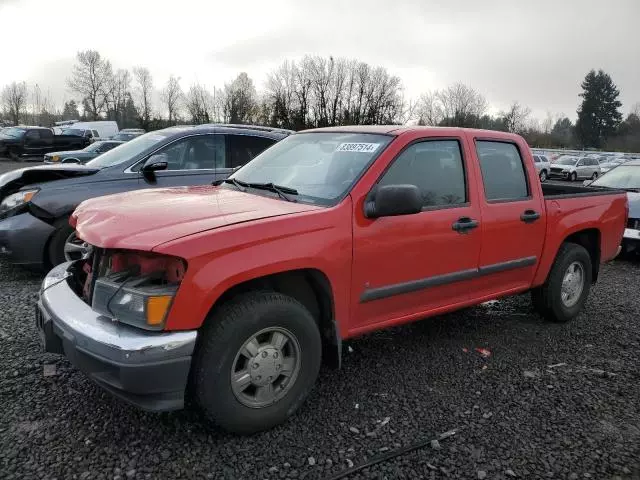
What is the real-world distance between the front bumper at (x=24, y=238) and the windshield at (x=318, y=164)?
255cm

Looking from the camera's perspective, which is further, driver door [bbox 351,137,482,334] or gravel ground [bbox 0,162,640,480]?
driver door [bbox 351,137,482,334]

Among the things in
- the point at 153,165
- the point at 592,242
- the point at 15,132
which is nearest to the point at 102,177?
the point at 153,165

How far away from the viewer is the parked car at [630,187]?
777 centimetres

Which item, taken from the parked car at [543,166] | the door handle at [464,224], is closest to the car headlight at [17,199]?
the door handle at [464,224]

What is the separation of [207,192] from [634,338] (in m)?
3.97

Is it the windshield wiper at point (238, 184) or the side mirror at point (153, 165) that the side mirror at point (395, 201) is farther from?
the side mirror at point (153, 165)

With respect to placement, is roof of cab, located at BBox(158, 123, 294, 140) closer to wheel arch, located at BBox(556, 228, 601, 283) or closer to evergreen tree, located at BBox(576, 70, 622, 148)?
wheel arch, located at BBox(556, 228, 601, 283)

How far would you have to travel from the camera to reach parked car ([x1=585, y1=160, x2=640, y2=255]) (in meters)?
7.77

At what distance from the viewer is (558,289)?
4.87m

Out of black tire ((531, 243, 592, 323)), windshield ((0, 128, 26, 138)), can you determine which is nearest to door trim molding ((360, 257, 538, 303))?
black tire ((531, 243, 592, 323))

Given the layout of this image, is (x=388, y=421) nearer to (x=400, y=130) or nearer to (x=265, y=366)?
(x=265, y=366)

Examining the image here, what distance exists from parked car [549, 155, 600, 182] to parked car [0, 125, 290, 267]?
93.6 feet

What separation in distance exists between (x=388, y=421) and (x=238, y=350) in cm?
106

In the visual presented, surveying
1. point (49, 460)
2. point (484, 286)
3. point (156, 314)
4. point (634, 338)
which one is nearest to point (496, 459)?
point (484, 286)
